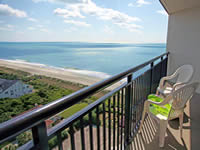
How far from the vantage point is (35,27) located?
113ft

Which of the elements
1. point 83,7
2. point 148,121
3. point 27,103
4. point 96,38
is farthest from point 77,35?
point 148,121

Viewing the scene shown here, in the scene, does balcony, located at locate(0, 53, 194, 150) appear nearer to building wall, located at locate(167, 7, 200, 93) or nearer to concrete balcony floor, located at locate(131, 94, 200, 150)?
concrete balcony floor, located at locate(131, 94, 200, 150)

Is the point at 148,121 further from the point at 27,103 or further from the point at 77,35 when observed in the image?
the point at 77,35

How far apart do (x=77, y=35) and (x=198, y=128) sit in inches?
1375

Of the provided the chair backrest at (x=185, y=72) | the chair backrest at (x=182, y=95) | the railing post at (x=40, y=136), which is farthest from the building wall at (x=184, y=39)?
the railing post at (x=40, y=136)

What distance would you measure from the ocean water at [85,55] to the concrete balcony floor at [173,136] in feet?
63.9

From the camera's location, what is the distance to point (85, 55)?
32.8m

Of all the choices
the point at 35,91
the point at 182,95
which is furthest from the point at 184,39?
the point at 35,91

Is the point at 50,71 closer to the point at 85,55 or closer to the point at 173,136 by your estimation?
the point at 85,55

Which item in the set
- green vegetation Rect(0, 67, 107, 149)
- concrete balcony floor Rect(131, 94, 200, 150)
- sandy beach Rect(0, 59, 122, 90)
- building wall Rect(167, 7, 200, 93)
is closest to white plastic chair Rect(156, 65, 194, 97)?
concrete balcony floor Rect(131, 94, 200, 150)

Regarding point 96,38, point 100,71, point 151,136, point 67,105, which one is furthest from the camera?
point 96,38

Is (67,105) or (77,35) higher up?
(77,35)

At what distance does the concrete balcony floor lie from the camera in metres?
1.77

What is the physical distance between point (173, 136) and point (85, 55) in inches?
1246
